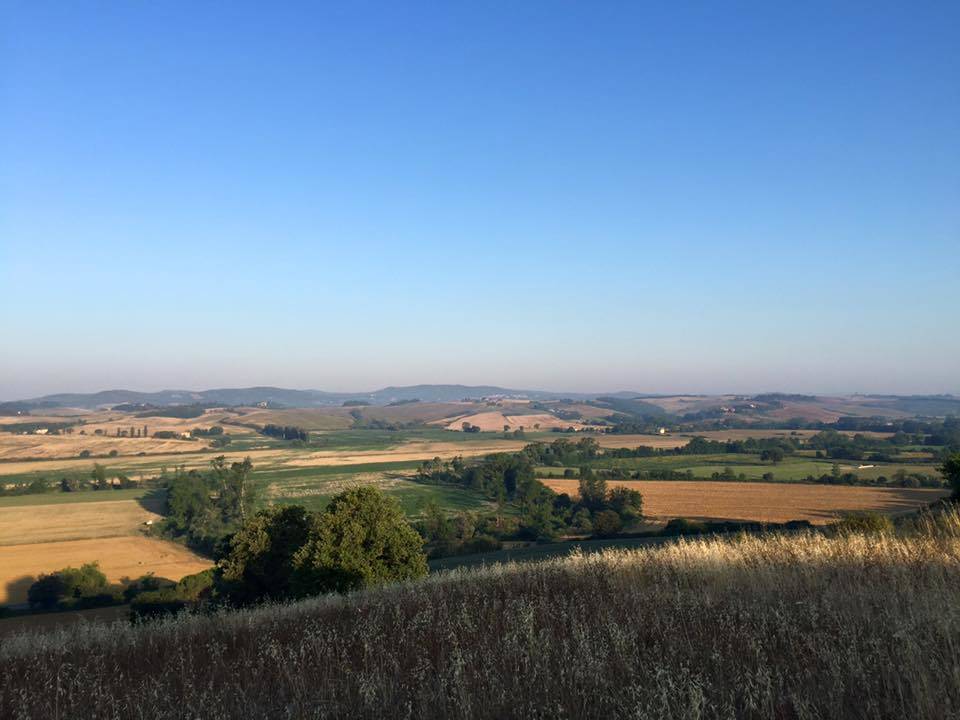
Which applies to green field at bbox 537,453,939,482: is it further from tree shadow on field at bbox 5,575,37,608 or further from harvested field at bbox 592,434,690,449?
tree shadow on field at bbox 5,575,37,608

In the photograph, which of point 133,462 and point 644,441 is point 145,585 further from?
point 644,441

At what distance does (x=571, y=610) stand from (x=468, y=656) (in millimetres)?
1672

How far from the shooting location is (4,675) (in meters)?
6.94

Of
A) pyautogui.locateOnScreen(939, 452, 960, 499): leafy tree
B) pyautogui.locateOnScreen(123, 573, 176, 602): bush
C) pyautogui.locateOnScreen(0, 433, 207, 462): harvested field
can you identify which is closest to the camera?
pyautogui.locateOnScreen(939, 452, 960, 499): leafy tree

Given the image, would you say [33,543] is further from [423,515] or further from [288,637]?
[288,637]

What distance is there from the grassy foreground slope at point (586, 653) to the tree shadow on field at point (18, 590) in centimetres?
4776

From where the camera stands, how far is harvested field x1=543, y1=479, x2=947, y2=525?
169ft

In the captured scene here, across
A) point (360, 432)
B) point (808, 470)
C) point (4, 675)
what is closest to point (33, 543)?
point (4, 675)

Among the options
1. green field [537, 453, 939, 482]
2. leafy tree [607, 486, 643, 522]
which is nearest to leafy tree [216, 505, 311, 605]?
leafy tree [607, 486, 643, 522]

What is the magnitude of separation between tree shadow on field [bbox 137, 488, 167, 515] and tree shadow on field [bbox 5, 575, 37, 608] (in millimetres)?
27409

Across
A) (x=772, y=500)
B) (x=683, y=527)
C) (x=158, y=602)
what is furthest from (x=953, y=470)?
(x=158, y=602)

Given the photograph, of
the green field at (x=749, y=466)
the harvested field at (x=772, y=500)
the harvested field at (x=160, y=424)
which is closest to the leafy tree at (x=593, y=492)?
the harvested field at (x=772, y=500)

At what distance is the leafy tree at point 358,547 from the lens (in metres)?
27.6

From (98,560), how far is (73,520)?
20.5 m
